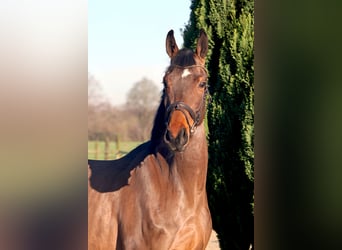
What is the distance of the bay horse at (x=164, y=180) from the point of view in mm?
3209

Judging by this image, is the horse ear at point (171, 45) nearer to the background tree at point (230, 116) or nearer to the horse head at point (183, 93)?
the horse head at point (183, 93)

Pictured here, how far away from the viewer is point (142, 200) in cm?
325

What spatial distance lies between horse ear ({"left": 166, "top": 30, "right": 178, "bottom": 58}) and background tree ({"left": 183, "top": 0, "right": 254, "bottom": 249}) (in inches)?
9.3

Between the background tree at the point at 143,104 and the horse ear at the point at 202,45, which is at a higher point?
the horse ear at the point at 202,45

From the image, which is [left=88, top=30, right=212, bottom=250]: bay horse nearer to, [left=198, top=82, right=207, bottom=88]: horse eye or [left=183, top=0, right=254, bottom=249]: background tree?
[left=198, top=82, right=207, bottom=88]: horse eye

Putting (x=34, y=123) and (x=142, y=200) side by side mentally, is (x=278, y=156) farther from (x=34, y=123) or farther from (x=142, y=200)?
(x=34, y=123)

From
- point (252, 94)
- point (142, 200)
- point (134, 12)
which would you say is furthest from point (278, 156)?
point (134, 12)

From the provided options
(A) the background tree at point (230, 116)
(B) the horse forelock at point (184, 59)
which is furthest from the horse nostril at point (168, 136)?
(B) the horse forelock at point (184, 59)

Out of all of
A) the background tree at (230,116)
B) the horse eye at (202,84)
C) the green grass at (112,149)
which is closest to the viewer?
the green grass at (112,149)

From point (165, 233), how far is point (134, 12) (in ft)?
4.25

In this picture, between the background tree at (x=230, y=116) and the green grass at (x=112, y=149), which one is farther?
the background tree at (x=230, y=116)

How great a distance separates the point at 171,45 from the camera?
3270mm

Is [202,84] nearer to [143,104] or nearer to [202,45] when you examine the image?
[202,45]

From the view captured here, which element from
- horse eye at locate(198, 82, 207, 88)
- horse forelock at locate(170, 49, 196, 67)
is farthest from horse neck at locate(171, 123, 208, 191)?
horse forelock at locate(170, 49, 196, 67)
